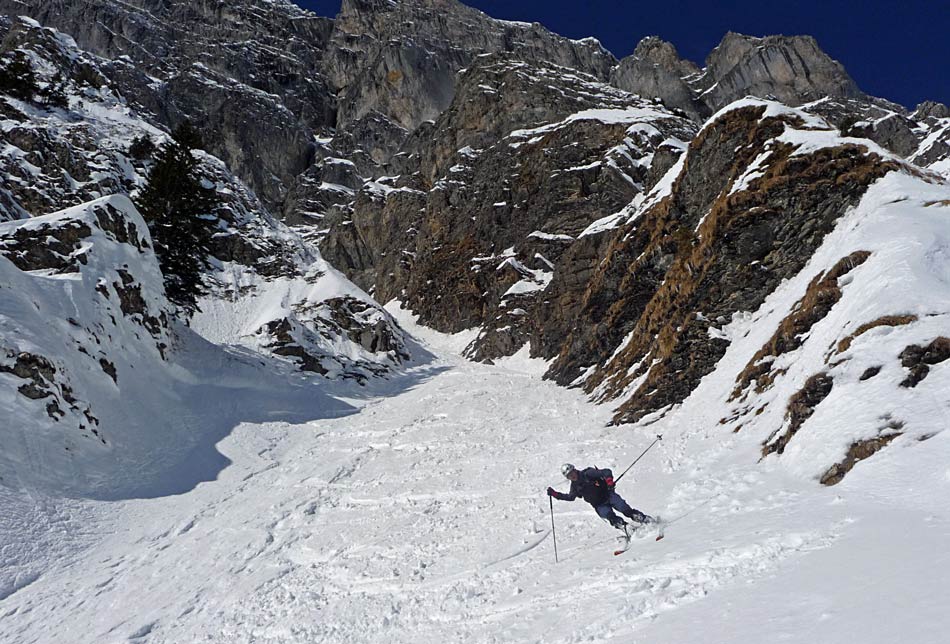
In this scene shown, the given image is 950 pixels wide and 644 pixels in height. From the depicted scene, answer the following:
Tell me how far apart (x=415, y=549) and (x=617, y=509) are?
3.70 meters

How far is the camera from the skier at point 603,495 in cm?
875

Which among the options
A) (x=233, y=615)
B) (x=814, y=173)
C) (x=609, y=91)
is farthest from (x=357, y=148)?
(x=233, y=615)

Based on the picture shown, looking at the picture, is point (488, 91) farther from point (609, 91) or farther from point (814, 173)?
point (814, 173)

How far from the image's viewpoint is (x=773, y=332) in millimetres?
15516

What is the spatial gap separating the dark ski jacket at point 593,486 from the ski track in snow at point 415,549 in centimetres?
65

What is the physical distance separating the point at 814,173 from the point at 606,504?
50.1 ft

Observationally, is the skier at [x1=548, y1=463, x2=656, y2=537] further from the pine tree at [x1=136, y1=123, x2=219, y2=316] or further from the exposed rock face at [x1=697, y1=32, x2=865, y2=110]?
the exposed rock face at [x1=697, y1=32, x2=865, y2=110]

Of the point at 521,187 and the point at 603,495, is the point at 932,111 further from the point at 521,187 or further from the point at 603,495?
the point at 603,495

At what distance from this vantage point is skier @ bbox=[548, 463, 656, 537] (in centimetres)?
875

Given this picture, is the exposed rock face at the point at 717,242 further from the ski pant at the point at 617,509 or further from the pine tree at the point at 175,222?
the pine tree at the point at 175,222

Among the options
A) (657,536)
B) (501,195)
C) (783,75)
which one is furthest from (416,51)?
(657,536)

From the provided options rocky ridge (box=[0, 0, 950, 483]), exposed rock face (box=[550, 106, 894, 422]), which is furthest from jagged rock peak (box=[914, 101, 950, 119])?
exposed rock face (box=[550, 106, 894, 422])

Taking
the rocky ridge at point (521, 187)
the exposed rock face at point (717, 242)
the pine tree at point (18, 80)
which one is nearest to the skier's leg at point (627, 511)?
the rocky ridge at point (521, 187)

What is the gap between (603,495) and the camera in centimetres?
898
